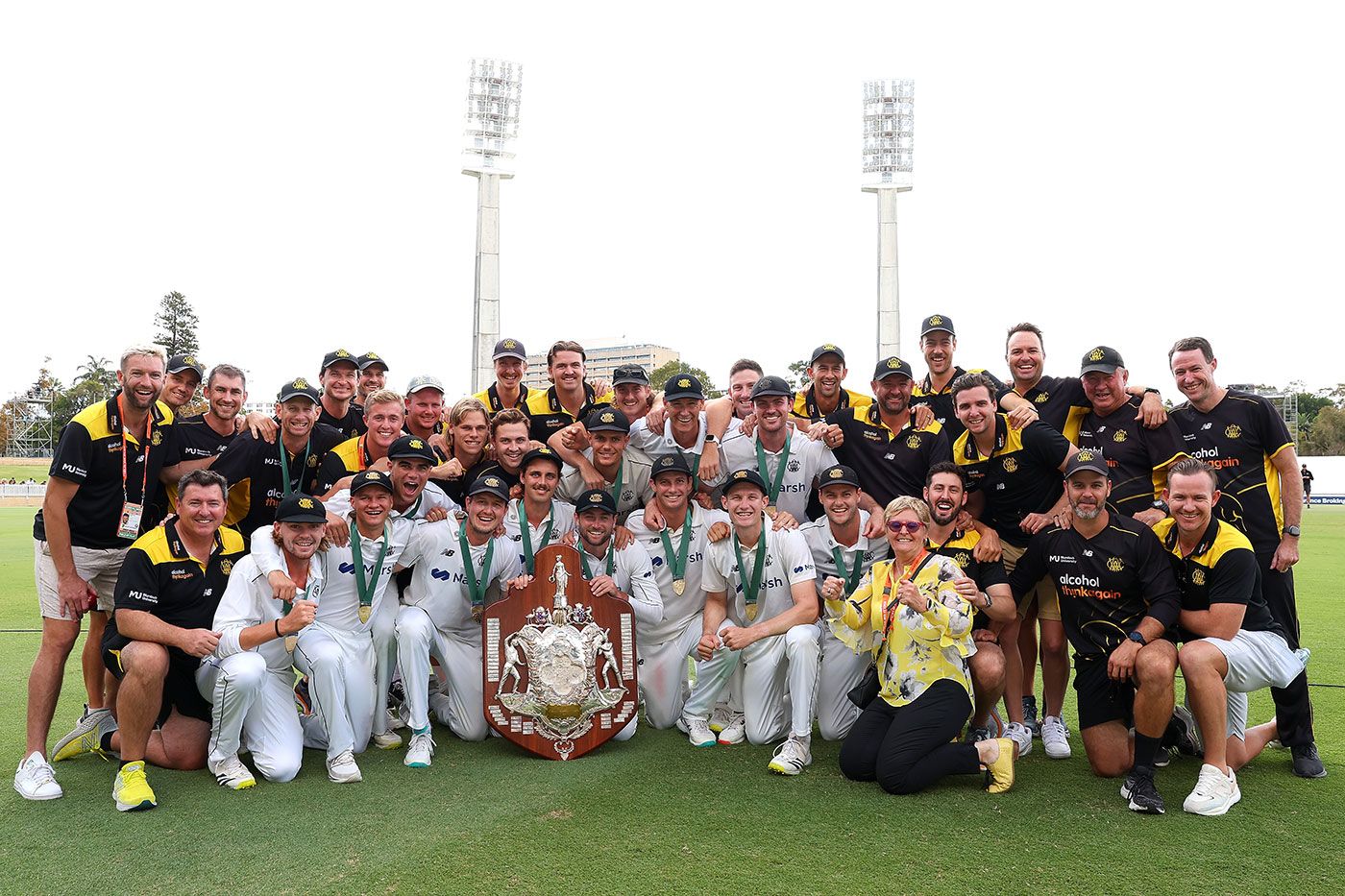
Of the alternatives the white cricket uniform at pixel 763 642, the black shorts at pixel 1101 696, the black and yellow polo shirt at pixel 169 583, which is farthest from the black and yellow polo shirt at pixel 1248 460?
the black and yellow polo shirt at pixel 169 583

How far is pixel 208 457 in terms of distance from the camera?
619 cm

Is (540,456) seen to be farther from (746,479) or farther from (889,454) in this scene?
(889,454)

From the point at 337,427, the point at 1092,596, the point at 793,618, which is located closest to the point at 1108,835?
the point at 1092,596

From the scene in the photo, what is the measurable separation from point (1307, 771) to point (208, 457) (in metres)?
6.59

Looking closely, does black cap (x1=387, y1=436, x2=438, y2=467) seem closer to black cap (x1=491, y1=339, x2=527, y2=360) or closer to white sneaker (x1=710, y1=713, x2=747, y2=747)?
black cap (x1=491, y1=339, x2=527, y2=360)

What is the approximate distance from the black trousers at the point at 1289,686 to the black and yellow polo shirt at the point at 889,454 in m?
1.91

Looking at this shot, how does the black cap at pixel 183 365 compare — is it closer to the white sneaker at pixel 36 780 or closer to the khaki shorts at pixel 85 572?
the khaki shorts at pixel 85 572

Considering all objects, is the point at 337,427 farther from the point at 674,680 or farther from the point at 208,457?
the point at 674,680

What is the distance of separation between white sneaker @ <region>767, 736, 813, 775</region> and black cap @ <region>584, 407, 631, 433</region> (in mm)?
2258

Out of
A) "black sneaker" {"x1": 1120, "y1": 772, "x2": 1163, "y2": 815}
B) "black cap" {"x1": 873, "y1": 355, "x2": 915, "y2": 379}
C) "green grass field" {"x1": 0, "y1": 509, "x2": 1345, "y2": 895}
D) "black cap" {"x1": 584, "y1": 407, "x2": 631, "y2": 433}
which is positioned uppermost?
"black cap" {"x1": 873, "y1": 355, "x2": 915, "y2": 379}

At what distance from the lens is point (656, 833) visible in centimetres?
435

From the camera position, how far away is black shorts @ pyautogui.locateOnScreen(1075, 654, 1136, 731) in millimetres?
5176

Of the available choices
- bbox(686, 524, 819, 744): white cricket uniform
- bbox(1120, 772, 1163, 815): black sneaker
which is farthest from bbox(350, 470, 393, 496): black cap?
bbox(1120, 772, 1163, 815): black sneaker

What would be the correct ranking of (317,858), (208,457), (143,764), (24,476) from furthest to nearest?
(24,476) < (208,457) < (143,764) < (317,858)
